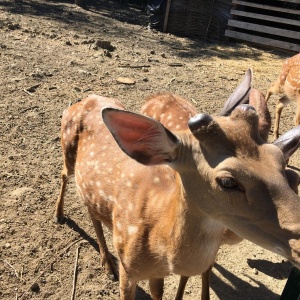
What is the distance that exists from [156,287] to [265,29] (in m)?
9.78

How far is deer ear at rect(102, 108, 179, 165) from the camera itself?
1.93m

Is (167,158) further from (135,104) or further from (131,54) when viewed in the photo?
(131,54)

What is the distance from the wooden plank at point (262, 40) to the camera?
35.5 feet

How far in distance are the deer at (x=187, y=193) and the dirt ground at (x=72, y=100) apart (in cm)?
80

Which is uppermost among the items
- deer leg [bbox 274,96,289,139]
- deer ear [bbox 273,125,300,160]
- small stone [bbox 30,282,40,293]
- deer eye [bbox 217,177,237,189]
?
deer ear [bbox 273,125,300,160]

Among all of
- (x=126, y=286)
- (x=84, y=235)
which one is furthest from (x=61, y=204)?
(x=126, y=286)

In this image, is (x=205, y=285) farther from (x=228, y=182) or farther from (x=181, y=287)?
(x=228, y=182)

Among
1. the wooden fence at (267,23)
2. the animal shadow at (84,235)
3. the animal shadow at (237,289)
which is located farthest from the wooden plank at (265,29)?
the animal shadow at (84,235)

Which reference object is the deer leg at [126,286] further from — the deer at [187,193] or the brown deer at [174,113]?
the brown deer at [174,113]

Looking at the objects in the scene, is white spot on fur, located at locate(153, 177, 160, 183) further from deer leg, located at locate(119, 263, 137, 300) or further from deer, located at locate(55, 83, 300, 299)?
deer leg, located at locate(119, 263, 137, 300)

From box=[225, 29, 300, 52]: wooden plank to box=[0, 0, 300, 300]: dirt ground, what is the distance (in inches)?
10.7

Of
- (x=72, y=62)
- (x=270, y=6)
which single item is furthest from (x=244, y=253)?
(x=270, y=6)

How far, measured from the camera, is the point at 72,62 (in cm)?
771

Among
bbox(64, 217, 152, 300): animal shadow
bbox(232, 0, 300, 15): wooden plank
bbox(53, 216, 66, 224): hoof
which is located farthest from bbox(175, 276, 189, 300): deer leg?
bbox(232, 0, 300, 15): wooden plank
